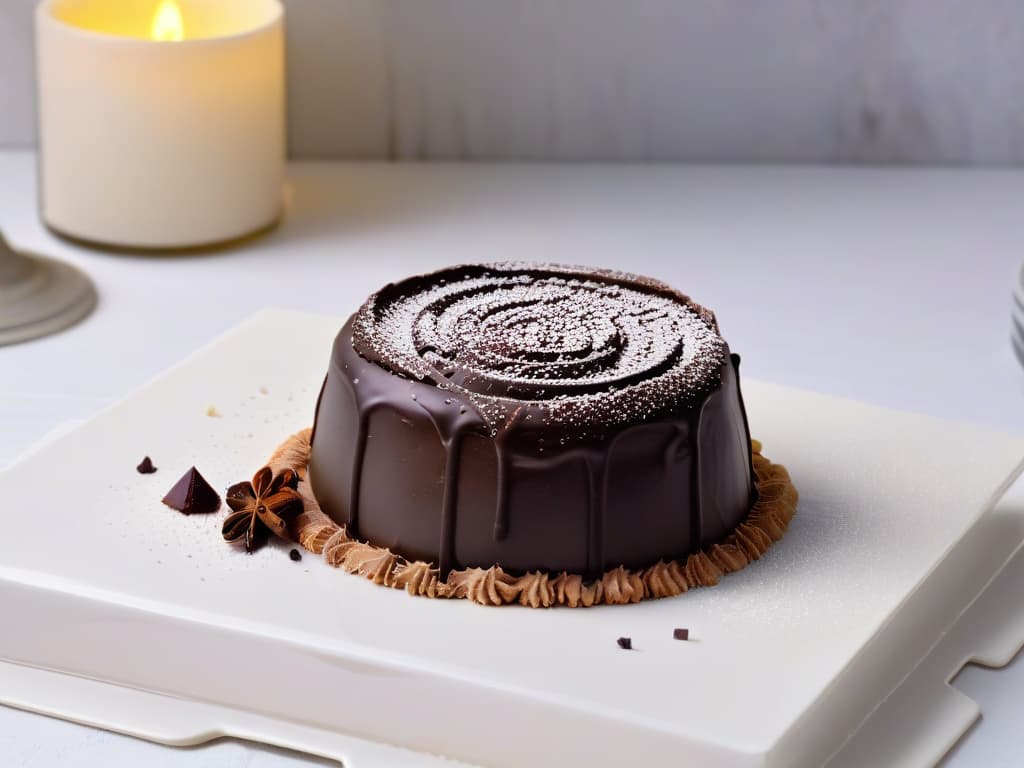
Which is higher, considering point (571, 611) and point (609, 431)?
point (609, 431)

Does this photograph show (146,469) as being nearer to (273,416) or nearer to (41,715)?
(273,416)

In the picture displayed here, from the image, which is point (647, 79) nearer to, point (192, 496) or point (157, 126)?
point (157, 126)

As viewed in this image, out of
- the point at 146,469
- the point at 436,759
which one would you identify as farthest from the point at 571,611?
the point at 146,469

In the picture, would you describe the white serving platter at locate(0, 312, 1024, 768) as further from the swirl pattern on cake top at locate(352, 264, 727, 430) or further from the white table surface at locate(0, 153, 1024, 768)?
the white table surface at locate(0, 153, 1024, 768)

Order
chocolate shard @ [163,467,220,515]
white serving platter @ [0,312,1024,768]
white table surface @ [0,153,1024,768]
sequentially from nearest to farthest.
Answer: white serving platter @ [0,312,1024,768], chocolate shard @ [163,467,220,515], white table surface @ [0,153,1024,768]

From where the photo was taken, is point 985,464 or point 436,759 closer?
point 436,759

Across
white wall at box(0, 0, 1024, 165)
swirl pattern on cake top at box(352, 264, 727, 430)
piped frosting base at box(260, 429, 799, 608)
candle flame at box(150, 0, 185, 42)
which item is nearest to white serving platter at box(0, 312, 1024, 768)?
piped frosting base at box(260, 429, 799, 608)
